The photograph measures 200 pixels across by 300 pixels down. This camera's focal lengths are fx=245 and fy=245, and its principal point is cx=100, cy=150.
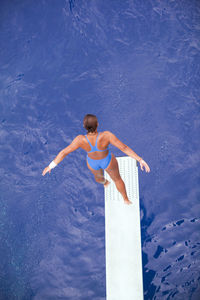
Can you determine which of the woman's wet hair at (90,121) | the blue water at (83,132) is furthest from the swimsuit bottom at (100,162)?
the blue water at (83,132)

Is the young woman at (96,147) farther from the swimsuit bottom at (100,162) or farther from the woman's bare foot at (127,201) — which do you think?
the woman's bare foot at (127,201)

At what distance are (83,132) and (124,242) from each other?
229 centimetres

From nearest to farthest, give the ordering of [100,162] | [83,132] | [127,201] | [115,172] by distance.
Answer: [100,162] < [115,172] < [127,201] < [83,132]

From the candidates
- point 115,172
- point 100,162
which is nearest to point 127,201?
point 115,172

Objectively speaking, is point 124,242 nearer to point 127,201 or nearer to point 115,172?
point 127,201

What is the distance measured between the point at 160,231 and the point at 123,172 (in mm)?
1237

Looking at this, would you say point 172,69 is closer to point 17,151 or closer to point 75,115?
point 75,115

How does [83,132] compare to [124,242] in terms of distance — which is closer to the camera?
[124,242]

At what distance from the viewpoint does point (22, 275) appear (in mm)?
4707

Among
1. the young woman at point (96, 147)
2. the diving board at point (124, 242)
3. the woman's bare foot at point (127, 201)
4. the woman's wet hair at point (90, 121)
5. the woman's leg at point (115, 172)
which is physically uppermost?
the woman's wet hair at point (90, 121)

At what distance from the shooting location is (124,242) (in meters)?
4.23

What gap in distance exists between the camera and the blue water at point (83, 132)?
4441 millimetres

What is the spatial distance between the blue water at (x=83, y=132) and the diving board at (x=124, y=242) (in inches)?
10.3

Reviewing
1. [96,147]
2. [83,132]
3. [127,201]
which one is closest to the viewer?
[96,147]
